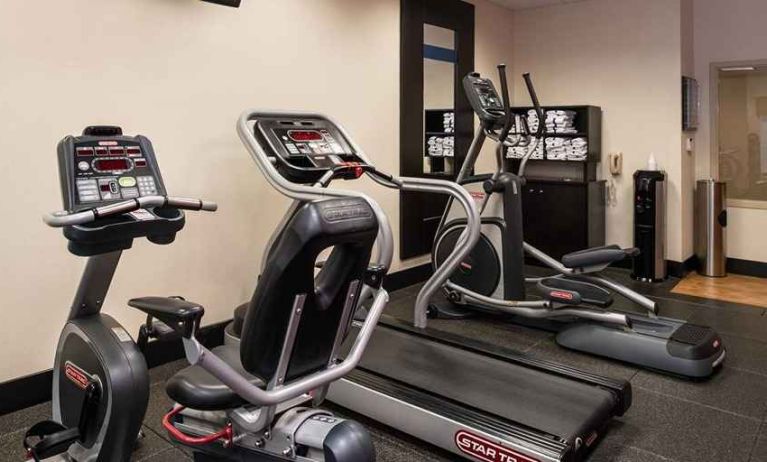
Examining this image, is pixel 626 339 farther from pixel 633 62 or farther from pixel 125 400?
pixel 633 62

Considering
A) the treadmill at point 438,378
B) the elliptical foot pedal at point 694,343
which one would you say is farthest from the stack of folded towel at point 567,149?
the treadmill at point 438,378

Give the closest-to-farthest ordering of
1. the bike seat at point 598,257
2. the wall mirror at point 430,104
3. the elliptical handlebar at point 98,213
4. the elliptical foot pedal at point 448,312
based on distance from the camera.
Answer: the elliptical handlebar at point 98,213
the bike seat at point 598,257
the elliptical foot pedal at point 448,312
the wall mirror at point 430,104

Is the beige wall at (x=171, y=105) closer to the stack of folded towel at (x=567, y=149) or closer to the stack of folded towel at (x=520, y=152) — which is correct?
the stack of folded towel at (x=520, y=152)

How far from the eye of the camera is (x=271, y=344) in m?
1.70

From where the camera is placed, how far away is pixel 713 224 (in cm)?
557

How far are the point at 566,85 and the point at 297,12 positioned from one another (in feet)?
11.2

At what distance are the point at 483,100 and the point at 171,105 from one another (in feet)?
7.11

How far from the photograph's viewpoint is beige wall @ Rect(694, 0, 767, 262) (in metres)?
5.37

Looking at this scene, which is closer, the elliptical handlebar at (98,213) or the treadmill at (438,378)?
the elliptical handlebar at (98,213)

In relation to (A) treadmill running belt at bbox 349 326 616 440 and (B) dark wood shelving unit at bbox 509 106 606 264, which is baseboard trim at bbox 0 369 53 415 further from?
(B) dark wood shelving unit at bbox 509 106 606 264

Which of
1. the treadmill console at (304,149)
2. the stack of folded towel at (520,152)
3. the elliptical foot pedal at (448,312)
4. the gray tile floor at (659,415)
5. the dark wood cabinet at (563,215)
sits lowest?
the gray tile floor at (659,415)

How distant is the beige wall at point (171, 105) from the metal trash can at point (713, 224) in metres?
3.37

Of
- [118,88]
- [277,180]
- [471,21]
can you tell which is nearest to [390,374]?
[277,180]

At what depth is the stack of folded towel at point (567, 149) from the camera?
5820 mm
